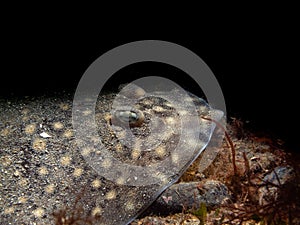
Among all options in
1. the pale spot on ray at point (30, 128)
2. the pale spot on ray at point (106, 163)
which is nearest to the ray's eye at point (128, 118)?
the pale spot on ray at point (106, 163)

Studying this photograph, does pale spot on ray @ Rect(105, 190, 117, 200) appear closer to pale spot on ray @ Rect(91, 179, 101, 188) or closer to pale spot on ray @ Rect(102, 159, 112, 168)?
pale spot on ray @ Rect(91, 179, 101, 188)

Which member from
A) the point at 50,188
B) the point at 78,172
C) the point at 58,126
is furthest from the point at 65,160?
the point at 58,126

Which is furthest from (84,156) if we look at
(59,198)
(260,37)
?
(260,37)

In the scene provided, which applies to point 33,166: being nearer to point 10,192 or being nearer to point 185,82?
point 10,192

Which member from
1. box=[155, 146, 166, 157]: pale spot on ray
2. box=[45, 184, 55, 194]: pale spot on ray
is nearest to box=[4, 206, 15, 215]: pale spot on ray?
box=[45, 184, 55, 194]: pale spot on ray

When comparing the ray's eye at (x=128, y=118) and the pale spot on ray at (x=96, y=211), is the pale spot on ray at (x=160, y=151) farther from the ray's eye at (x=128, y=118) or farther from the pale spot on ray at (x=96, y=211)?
the pale spot on ray at (x=96, y=211)
